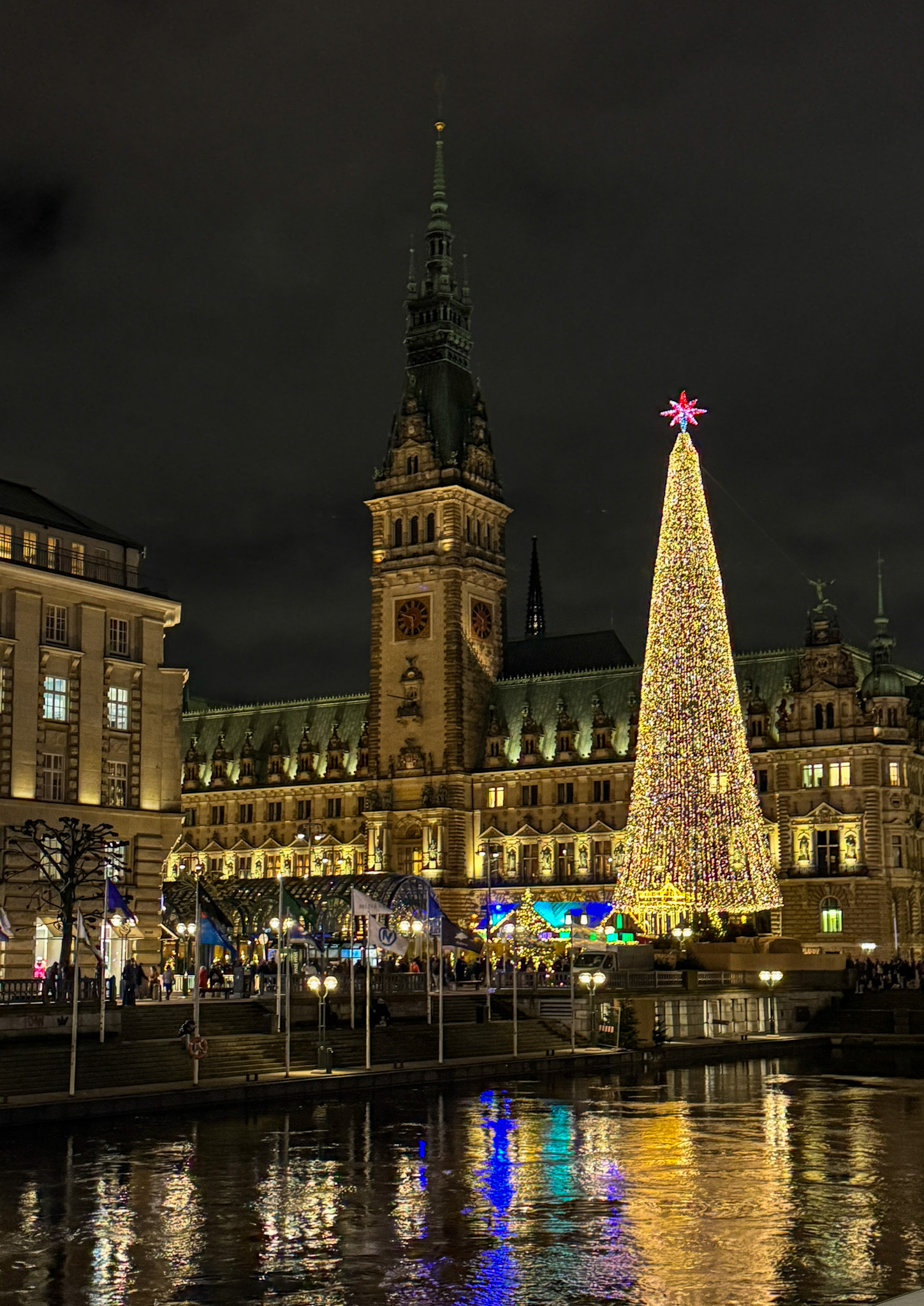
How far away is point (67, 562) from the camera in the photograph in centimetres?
7831

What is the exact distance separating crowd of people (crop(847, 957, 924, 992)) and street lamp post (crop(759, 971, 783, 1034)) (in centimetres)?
Result: 680

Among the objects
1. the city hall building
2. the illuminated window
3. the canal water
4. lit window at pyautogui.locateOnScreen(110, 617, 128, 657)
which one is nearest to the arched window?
the city hall building

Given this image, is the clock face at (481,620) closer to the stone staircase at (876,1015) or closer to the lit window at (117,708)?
the stone staircase at (876,1015)

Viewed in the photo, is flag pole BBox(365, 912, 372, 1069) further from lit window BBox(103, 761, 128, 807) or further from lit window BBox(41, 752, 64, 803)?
lit window BBox(103, 761, 128, 807)

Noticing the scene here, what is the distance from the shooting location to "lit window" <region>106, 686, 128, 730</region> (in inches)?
3113

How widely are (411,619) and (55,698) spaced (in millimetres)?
73326

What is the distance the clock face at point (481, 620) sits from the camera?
149000mm

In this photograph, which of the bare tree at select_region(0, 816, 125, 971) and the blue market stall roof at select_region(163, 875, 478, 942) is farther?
the blue market stall roof at select_region(163, 875, 478, 942)

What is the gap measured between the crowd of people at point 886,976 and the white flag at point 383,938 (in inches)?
1514

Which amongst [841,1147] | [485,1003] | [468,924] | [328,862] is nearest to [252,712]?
[328,862]

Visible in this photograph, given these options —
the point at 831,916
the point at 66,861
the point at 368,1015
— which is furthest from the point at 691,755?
the point at 831,916

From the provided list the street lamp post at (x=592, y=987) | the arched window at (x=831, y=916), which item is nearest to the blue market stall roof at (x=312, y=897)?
the street lamp post at (x=592, y=987)

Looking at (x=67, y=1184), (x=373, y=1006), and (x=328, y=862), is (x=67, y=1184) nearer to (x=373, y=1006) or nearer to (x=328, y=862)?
(x=373, y=1006)

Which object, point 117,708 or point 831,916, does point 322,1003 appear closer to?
point 117,708
